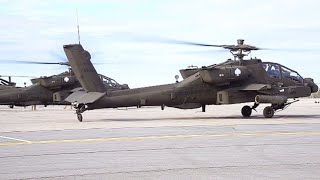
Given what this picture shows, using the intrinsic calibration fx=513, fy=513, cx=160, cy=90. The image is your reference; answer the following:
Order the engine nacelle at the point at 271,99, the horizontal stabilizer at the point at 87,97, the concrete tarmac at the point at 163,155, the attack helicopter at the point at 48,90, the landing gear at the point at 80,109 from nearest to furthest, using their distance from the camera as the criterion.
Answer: the concrete tarmac at the point at 163,155 < the horizontal stabilizer at the point at 87,97 < the landing gear at the point at 80,109 < the engine nacelle at the point at 271,99 < the attack helicopter at the point at 48,90

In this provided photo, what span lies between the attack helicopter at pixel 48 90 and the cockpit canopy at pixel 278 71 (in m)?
10.2

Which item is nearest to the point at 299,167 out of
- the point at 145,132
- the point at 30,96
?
the point at 145,132

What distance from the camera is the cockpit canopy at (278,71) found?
26.6 m

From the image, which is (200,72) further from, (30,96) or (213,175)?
(213,175)

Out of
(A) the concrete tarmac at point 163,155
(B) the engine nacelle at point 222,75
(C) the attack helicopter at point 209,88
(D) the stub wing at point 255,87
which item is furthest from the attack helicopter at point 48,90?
(A) the concrete tarmac at point 163,155

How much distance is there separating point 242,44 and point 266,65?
2028mm

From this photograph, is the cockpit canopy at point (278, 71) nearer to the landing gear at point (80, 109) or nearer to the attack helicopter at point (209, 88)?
the attack helicopter at point (209, 88)

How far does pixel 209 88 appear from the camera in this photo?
26062mm

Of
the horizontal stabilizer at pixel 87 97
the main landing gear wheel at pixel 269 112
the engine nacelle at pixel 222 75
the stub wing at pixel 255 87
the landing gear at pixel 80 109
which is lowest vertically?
the main landing gear wheel at pixel 269 112

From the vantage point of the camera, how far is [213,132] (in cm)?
1650

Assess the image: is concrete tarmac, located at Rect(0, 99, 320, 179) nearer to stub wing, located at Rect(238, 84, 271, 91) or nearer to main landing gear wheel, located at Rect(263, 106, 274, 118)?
stub wing, located at Rect(238, 84, 271, 91)

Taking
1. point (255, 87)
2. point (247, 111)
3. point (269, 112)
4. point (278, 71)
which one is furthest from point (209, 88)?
point (278, 71)

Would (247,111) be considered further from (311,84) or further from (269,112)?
(311,84)

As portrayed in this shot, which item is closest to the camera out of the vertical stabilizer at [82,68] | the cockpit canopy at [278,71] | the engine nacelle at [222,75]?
the vertical stabilizer at [82,68]
